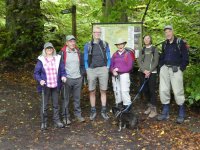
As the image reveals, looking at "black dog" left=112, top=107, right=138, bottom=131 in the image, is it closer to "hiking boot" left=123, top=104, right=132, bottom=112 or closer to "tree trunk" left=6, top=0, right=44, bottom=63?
"hiking boot" left=123, top=104, right=132, bottom=112

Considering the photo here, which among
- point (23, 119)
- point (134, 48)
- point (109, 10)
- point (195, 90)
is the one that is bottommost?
point (23, 119)

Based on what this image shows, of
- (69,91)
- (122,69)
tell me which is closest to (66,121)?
(69,91)

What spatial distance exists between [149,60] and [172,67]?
0.60 meters

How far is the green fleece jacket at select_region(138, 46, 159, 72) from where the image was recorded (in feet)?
26.5

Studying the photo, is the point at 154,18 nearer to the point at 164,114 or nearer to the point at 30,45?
the point at 30,45

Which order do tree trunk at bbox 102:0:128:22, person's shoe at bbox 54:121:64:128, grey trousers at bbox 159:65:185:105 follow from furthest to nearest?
tree trunk at bbox 102:0:128:22
grey trousers at bbox 159:65:185:105
person's shoe at bbox 54:121:64:128

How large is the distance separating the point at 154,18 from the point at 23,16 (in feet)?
16.3

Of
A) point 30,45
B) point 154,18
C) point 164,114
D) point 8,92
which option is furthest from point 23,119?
point 154,18

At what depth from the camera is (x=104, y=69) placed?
8.04m

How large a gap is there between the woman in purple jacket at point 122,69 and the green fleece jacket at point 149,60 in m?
0.42

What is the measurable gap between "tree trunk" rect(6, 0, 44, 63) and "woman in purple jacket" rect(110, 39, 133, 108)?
18.8 ft

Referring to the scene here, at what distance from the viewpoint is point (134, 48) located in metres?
9.20

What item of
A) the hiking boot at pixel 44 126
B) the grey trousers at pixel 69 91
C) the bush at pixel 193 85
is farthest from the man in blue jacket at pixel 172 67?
the hiking boot at pixel 44 126

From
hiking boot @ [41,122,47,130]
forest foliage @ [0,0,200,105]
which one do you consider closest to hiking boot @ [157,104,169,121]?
forest foliage @ [0,0,200,105]
